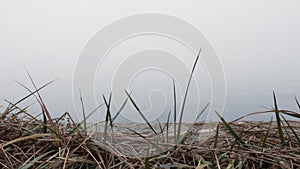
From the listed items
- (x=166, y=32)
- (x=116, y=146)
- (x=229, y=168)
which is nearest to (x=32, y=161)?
(x=116, y=146)

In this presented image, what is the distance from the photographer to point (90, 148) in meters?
1.16

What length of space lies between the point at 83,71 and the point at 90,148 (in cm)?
36

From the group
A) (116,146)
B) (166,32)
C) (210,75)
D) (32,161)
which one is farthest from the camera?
(166,32)

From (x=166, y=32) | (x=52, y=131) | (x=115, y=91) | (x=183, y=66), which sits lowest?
(x=52, y=131)

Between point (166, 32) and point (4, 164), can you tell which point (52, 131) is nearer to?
point (4, 164)

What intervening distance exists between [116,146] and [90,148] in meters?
0.09

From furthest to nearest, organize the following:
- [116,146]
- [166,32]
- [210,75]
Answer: [166,32], [210,75], [116,146]

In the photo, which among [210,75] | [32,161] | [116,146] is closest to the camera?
[32,161]

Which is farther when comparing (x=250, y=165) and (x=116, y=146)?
(x=116, y=146)

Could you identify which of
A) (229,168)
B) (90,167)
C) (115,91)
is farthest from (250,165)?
(115,91)

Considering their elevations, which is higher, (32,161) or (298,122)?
(298,122)

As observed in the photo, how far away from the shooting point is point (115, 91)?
1.40m

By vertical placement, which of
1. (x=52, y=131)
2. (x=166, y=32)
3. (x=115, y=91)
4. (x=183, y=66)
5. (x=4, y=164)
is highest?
(x=166, y=32)

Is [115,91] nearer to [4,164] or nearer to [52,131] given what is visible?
[52,131]
